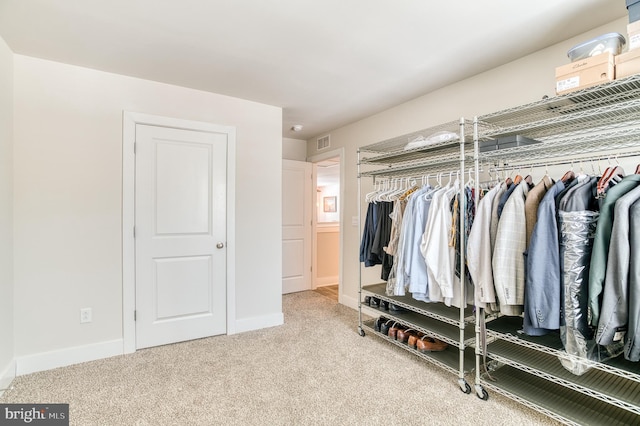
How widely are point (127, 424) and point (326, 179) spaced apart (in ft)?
18.0

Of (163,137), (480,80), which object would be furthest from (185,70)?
(480,80)

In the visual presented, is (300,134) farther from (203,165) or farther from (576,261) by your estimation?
(576,261)

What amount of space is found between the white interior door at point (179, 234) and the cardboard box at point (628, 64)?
2.91 meters

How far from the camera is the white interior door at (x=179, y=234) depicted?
274cm

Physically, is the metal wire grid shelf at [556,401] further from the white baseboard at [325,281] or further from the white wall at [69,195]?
the white baseboard at [325,281]

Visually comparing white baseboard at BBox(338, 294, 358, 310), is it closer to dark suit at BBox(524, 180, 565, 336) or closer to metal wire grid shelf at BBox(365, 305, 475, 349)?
A: metal wire grid shelf at BBox(365, 305, 475, 349)

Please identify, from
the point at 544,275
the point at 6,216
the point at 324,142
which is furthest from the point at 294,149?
the point at 544,275

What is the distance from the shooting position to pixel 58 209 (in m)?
2.42

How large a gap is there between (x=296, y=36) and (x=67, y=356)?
3016 mm

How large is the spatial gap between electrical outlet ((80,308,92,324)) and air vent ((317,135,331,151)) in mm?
3334

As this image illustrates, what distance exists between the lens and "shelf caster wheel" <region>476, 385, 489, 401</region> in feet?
6.45

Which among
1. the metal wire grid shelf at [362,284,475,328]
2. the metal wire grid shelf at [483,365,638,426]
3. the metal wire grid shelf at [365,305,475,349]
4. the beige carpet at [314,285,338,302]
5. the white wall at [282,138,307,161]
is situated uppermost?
the white wall at [282,138,307,161]

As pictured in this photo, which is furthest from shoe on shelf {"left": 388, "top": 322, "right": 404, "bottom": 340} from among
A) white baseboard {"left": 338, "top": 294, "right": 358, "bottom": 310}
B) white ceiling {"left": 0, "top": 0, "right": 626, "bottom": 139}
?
white ceiling {"left": 0, "top": 0, "right": 626, "bottom": 139}

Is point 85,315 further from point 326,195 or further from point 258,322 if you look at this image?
point 326,195
